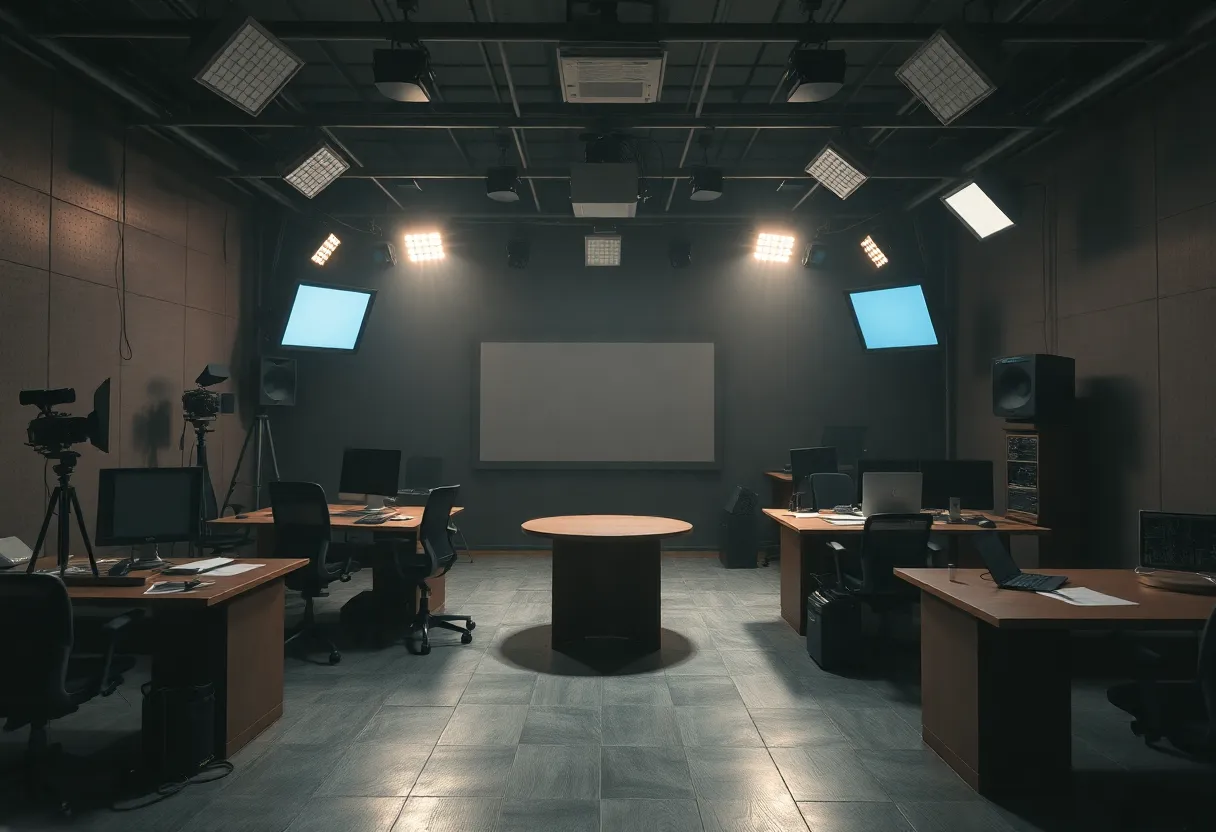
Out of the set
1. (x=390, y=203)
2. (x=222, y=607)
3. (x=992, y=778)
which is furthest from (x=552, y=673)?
(x=390, y=203)

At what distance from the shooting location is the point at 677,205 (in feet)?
26.8

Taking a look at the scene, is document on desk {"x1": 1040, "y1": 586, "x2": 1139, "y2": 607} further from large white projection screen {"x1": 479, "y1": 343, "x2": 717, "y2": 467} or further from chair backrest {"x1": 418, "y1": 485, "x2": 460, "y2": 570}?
large white projection screen {"x1": 479, "y1": 343, "x2": 717, "y2": 467}

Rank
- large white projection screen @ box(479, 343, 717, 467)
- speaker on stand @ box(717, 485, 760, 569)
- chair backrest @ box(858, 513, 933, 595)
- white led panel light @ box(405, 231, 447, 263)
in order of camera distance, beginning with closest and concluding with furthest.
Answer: chair backrest @ box(858, 513, 933, 595), speaker on stand @ box(717, 485, 760, 569), white led panel light @ box(405, 231, 447, 263), large white projection screen @ box(479, 343, 717, 467)

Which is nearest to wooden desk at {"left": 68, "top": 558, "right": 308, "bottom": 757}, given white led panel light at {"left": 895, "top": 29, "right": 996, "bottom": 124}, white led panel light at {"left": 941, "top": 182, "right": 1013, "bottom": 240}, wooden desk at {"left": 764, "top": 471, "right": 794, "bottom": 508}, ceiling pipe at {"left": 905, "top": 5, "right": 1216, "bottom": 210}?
white led panel light at {"left": 895, "top": 29, "right": 996, "bottom": 124}

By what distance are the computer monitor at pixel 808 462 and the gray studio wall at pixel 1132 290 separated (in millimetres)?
2084

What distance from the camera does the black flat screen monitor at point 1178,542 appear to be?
3.12 meters

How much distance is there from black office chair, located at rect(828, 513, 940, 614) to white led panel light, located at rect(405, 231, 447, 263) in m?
5.92

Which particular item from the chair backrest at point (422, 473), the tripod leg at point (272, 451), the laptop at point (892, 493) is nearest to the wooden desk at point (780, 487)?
the laptop at point (892, 493)

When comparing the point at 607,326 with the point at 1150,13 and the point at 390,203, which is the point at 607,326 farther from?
the point at 1150,13

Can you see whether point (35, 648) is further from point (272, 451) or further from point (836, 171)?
point (836, 171)

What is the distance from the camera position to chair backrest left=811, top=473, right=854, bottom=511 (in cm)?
571

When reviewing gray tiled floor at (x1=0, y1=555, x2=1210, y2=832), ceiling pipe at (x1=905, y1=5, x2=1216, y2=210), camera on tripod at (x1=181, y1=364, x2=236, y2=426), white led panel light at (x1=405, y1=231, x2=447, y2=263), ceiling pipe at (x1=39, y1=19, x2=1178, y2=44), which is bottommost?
gray tiled floor at (x1=0, y1=555, x2=1210, y2=832)

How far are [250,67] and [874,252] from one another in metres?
6.36

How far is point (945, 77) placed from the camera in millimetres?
4262
